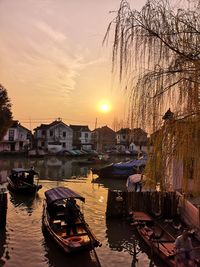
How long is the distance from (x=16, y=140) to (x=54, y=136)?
12.2 m

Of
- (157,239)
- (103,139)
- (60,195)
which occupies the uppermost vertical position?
(103,139)

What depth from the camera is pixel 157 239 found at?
16.0 metres

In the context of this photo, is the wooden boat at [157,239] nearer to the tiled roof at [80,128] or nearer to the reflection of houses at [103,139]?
the tiled roof at [80,128]

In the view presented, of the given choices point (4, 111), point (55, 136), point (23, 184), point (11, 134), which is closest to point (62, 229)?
point (23, 184)

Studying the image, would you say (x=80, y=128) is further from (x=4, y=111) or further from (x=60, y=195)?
(x=60, y=195)

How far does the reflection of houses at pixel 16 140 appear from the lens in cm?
9150

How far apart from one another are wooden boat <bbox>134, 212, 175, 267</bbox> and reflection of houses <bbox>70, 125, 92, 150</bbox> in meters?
90.3

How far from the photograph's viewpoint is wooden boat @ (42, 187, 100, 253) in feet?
49.0

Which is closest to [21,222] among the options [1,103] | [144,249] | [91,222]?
[91,222]

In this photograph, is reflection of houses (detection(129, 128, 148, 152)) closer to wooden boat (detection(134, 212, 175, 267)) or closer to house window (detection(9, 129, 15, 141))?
wooden boat (detection(134, 212, 175, 267))

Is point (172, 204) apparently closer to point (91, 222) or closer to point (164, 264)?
point (91, 222)

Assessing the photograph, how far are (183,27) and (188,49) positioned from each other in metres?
0.62

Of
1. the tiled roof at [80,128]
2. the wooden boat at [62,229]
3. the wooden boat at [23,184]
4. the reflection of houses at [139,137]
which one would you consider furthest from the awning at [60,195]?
the tiled roof at [80,128]

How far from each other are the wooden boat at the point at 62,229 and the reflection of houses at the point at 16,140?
71490mm
